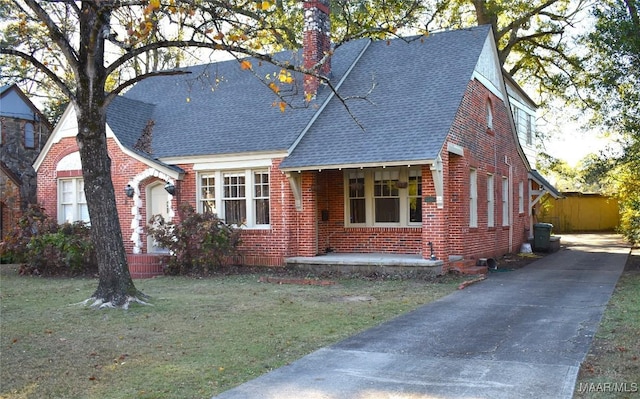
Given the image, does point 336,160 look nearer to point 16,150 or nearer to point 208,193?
point 208,193

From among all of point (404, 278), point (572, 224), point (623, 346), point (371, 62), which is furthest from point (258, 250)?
point (572, 224)

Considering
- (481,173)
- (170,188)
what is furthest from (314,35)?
(481,173)

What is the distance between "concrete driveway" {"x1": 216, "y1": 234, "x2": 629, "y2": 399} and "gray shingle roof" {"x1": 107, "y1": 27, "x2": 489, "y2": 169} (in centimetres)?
457

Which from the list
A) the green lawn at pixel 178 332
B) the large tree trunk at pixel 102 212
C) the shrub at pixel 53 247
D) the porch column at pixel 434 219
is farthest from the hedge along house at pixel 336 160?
the large tree trunk at pixel 102 212

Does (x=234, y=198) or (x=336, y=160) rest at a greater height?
(x=336, y=160)

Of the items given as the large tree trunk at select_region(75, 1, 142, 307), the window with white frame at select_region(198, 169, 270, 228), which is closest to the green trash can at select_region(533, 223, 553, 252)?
the window with white frame at select_region(198, 169, 270, 228)

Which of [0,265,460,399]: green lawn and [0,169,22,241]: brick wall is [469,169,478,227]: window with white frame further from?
[0,169,22,241]: brick wall

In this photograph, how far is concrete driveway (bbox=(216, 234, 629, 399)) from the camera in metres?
5.59

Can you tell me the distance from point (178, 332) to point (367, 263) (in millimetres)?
6814

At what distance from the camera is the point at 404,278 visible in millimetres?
13789

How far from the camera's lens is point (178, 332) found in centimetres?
832

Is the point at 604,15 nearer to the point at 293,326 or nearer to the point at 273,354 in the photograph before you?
the point at 293,326

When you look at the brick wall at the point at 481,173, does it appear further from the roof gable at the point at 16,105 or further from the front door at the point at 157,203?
the roof gable at the point at 16,105

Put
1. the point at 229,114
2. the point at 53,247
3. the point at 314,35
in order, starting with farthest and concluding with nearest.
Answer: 1. the point at 229,114
2. the point at 314,35
3. the point at 53,247
